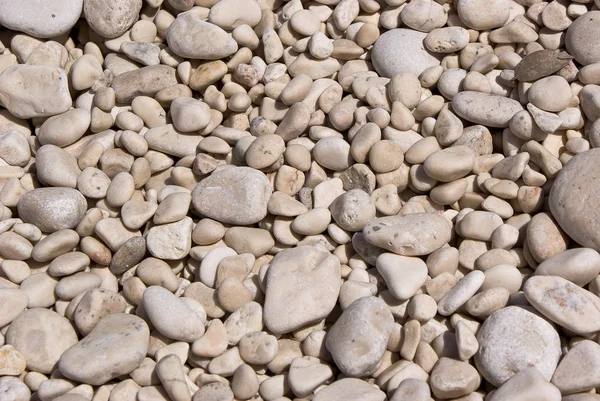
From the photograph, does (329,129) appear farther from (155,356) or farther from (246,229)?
(155,356)

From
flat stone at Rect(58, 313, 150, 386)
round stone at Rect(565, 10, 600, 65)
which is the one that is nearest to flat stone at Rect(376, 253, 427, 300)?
flat stone at Rect(58, 313, 150, 386)

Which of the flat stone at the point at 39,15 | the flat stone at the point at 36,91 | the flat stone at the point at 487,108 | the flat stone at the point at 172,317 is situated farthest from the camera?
the flat stone at the point at 39,15

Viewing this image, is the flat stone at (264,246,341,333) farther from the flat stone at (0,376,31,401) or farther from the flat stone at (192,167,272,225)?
the flat stone at (0,376,31,401)

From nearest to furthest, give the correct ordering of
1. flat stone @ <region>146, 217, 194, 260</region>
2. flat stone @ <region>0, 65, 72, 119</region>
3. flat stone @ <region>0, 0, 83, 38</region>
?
flat stone @ <region>146, 217, 194, 260</region>, flat stone @ <region>0, 65, 72, 119</region>, flat stone @ <region>0, 0, 83, 38</region>

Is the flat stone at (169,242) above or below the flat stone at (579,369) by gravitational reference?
below

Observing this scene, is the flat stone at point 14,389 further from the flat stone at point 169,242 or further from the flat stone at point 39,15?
the flat stone at point 39,15

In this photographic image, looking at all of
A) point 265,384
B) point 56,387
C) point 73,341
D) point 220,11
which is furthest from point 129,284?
point 220,11

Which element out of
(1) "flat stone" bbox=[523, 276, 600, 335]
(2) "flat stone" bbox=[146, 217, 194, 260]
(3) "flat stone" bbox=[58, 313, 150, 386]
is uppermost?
(1) "flat stone" bbox=[523, 276, 600, 335]

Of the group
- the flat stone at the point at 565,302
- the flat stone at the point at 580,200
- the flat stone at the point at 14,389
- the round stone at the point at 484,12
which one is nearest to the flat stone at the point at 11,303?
the flat stone at the point at 14,389
